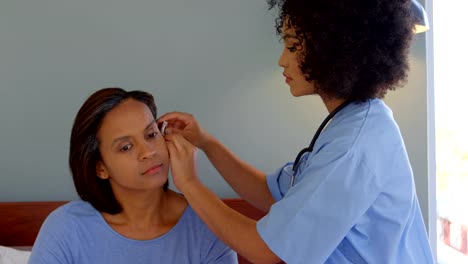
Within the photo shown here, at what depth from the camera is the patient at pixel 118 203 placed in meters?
1.54

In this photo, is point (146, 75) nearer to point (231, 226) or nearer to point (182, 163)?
point (182, 163)

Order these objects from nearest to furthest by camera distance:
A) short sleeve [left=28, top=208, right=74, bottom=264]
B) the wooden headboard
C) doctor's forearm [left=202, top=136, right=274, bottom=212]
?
short sleeve [left=28, top=208, right=74, bottom=264] < doctor's forearm [left=202, top=136, right=274, bottom=212] < the wooden headboard

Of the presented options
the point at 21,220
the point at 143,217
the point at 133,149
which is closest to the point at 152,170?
the point at 133,149

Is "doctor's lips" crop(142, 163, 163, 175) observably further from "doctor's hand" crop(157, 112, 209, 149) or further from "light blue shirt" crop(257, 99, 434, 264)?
"light blue shirt" crop(257, 99, 434, 264)

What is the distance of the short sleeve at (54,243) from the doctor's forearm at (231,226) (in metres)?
0.45

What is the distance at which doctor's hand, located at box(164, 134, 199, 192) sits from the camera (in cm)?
132

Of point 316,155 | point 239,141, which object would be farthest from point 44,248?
point 239,141

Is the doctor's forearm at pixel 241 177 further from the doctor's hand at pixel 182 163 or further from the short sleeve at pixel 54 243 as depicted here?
the short sleeve at pixel 54 243

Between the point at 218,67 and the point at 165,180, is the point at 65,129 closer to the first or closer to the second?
the point at 218,67

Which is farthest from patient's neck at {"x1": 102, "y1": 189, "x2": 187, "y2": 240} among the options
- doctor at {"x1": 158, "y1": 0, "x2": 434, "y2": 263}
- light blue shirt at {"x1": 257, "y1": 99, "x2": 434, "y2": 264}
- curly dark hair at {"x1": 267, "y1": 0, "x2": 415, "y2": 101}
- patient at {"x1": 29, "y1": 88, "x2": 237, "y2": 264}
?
curly dark hair at {"x1": 267, "y1": 0, "x2": 415, "y2": 101}

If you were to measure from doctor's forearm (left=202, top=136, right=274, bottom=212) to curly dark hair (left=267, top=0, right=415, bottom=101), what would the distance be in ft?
1.72

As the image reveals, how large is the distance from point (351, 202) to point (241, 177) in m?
0.69

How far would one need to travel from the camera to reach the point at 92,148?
1.57 meters

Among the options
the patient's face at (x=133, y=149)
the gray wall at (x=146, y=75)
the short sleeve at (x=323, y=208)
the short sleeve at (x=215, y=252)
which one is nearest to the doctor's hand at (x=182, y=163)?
the patient's face at (x=133, y=149)
